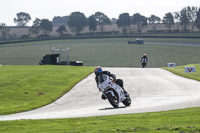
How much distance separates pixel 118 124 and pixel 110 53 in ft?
267

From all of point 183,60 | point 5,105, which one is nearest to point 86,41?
point 183,60

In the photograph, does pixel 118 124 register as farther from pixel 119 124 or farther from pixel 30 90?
pixel 30 90

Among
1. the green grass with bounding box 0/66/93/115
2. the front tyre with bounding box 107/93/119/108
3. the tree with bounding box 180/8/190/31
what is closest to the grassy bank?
the front tyre with bounding box 107/93/119/108

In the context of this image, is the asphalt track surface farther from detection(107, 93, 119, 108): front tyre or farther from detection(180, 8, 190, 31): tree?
detection(180, 8, 190, 31): tree

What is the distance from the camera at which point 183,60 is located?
7475 cm

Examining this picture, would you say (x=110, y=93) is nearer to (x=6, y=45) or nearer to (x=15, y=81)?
(x=15, y=81)

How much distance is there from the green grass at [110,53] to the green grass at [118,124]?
53.6 meters

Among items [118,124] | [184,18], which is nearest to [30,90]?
[118,124]

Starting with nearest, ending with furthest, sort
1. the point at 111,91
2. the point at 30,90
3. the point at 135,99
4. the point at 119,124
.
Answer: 1. the point at 119,124
2. the point at 111,91
3. the point at 135,99
4. the point at 30,90

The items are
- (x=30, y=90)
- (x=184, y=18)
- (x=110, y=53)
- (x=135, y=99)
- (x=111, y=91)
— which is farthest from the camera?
(x=184, y=18)

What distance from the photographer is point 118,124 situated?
37.5 feet

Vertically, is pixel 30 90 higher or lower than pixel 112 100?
lower

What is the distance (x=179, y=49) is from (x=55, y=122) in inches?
3375

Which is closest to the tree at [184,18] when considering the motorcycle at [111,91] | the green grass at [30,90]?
the green grass at [30,90]
